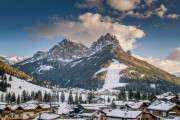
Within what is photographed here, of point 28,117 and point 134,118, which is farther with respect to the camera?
point 28,117

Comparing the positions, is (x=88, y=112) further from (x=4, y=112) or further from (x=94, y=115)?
(x=4, y=112)

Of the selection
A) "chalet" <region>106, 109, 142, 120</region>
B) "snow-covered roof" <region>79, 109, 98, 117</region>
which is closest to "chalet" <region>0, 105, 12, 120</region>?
"snow-covered roof" <region>79, 109, 98, 117</region>

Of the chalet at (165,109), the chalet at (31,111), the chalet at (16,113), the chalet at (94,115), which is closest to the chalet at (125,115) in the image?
the chalet at (165,109)

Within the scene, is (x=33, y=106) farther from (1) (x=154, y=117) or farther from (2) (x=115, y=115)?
(1) (x=154, y=117)

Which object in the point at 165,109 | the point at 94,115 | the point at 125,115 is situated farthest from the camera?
the point at 94,115

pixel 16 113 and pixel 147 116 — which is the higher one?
pixel 147 116

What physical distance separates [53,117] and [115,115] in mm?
24688

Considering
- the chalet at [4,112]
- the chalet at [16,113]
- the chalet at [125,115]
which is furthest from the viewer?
the chalet at [16,113]

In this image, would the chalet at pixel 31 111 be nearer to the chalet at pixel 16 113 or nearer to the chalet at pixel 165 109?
the chalet at pixel 16 113

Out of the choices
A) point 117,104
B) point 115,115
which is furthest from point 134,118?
point 117,104

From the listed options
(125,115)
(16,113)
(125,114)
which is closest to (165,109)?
(125,114)

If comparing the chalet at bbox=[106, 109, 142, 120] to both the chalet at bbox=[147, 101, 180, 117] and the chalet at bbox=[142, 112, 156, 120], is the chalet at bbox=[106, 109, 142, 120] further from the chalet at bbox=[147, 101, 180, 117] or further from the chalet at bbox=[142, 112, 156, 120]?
the chalet at bbox=[147, 101, 180, 117]

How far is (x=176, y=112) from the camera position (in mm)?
122500

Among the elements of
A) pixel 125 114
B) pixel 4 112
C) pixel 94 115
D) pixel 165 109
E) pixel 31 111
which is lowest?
pixel 94 115
